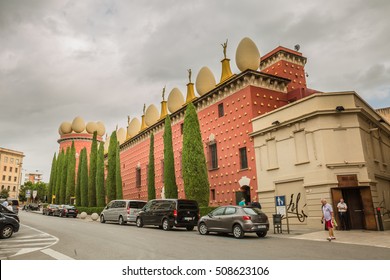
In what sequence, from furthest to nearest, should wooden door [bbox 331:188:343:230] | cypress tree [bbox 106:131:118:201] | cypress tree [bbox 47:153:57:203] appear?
cypress tree [bbox 47:153:57:203]
cypress tree [bbox 106:131:118:201]
wooden door [bbox 331:188:343:230]

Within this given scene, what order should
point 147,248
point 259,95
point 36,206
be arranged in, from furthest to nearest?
point 36,206, point 259,95, point 147,248

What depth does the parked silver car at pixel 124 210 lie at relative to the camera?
2214cm

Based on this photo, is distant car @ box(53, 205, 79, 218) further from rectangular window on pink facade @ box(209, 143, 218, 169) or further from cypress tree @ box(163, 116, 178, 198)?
rectangular window on pink facade @ box(209, 143, 218, 169)

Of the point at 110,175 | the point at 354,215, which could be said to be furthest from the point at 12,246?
the point at 110,175

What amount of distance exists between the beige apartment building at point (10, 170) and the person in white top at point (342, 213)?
97.0 meters

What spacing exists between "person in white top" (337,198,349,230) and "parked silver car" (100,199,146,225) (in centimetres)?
1349

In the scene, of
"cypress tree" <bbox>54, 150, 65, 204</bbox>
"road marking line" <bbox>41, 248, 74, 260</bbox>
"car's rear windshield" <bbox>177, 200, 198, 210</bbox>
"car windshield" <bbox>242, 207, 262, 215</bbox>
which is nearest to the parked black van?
"car's rear windshield" <bbox>177, 200, 198, 210</bbox>

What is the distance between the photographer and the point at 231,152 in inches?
952

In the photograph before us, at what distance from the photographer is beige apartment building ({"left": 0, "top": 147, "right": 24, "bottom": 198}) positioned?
A: 91188 millimetres

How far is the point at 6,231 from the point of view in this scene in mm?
13977

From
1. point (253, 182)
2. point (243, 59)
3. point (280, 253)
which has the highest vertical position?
point (243, 59)

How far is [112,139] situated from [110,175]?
15.6ft

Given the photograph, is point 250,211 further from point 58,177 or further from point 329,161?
point 58,177

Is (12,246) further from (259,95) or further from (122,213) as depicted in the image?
(259,95)
